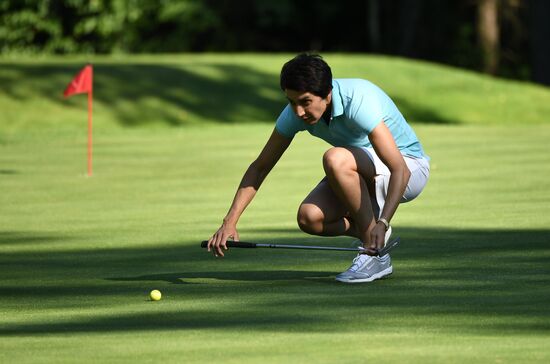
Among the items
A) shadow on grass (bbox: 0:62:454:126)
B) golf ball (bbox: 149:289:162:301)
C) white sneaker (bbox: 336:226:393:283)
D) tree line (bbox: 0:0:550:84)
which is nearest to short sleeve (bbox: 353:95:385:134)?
white sneaker (bbox: 336:226:393:283)

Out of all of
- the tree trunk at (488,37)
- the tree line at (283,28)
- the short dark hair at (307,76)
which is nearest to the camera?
the short dark hair at (307,76)

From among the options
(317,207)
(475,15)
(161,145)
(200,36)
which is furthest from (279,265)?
(475,15)

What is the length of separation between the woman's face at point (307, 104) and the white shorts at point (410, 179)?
2.09 ft

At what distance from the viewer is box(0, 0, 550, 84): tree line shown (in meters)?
46.8

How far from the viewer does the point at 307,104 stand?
7605mm

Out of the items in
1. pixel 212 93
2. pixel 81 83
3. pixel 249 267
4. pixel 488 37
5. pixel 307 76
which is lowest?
pixel 488 37

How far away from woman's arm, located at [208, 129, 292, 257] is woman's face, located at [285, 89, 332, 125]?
1.38ft

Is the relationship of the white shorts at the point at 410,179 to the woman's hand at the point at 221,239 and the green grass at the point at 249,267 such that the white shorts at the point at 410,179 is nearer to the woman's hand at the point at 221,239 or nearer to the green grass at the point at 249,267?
the green grass at the point at 249,267

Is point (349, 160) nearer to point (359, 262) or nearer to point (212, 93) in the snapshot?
point (359, 262)

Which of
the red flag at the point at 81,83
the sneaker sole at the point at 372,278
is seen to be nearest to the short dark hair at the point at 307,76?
the sneaker sole at the point at 372,278

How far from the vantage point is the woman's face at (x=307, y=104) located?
24.8ft

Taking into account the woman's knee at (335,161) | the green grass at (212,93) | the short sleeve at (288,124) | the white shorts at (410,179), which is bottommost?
the green grass at (212,93)

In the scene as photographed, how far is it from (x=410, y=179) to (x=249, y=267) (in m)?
1.41

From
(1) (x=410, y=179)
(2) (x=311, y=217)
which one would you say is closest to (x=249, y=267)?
(2) (x=311, y=217)
